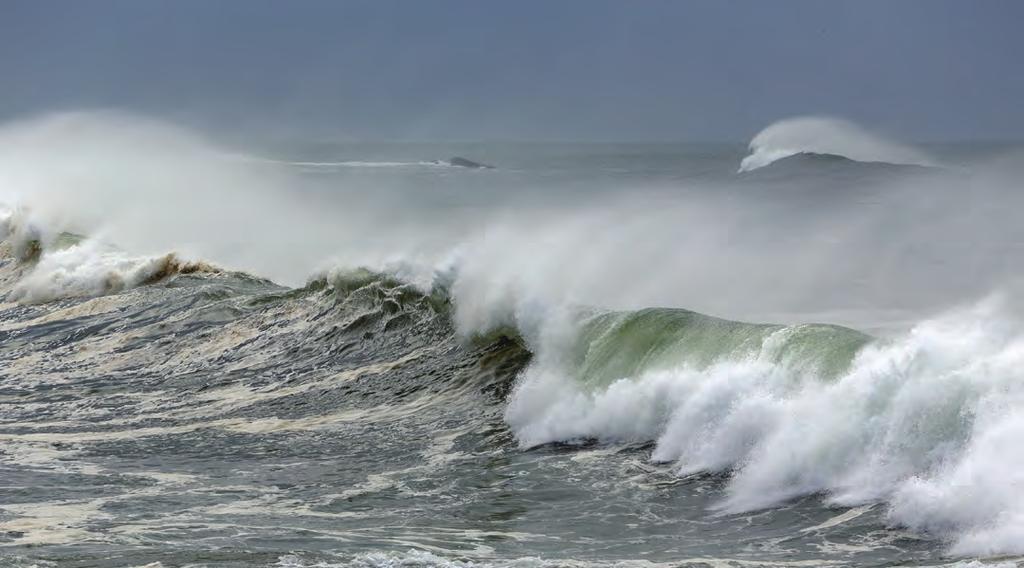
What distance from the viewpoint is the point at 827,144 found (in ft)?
208

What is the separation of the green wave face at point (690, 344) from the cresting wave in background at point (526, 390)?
3 cm

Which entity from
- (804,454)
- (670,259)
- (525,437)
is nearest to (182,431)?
(525,437)

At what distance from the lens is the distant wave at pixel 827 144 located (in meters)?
60.0

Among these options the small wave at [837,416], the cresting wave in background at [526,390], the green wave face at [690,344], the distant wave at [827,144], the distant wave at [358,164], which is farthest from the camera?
the distant wave at [358,164]

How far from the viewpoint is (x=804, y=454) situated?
32.1ft

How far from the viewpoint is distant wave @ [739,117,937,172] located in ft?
197

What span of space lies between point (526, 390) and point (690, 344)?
1.82m

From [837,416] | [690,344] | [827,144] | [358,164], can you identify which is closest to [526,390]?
[690,344]

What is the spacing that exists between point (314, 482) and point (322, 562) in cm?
281

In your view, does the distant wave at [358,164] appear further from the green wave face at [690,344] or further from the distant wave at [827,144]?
the green wave face at [690,344]

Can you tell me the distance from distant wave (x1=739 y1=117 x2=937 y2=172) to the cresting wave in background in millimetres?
29963

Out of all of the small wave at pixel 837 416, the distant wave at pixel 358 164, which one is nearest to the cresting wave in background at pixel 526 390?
the small wave at pixel 837 416

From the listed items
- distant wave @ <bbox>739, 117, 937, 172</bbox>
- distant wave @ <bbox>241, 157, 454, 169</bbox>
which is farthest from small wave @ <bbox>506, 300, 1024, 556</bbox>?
distant wave @ <bbox>241, 157, 454, 169</bbox>

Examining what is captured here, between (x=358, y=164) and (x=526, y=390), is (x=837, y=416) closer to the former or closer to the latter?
(x=526, y=390)
